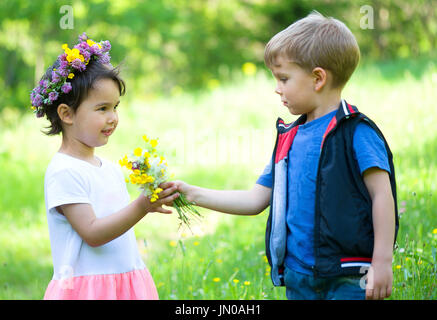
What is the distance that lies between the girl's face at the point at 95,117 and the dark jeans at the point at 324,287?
113cm

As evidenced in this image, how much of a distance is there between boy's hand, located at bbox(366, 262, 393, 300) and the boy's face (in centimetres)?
76

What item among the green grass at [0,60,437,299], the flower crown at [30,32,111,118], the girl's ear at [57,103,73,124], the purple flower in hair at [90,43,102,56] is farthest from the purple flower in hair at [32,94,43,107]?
the green grass at [0,60,437,299]

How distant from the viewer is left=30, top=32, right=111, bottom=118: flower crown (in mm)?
2594

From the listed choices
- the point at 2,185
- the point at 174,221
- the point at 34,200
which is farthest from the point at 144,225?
the point at 2,185

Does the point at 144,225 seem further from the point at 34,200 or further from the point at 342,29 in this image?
the point at 342,29

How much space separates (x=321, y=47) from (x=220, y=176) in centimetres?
456

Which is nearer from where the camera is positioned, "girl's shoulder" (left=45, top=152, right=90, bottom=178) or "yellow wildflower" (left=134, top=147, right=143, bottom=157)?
"yellow wildflower" (left=134, top=147, right=143, bottom=157)

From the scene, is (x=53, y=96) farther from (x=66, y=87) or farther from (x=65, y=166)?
(x=65, y=166)

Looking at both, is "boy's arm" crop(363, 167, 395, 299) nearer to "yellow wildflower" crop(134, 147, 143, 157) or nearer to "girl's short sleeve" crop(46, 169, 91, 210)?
"yellow wildflower" crop(134, 147, 143, 157)

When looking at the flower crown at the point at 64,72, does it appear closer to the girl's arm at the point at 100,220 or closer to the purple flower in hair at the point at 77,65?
the purple flower in hair at the point at 77,65

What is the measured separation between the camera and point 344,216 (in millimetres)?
2197

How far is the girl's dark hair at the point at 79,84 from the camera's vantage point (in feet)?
8.52
